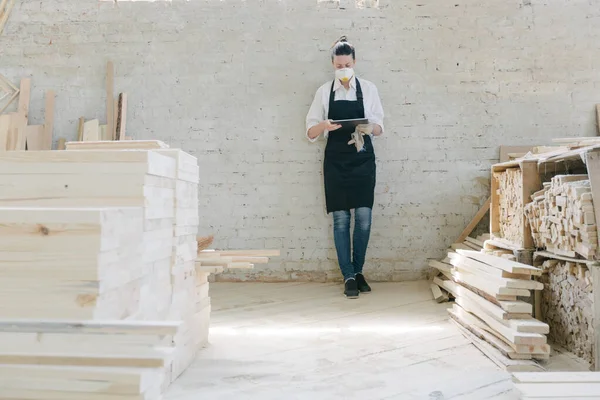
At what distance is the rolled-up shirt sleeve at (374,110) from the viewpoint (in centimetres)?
433

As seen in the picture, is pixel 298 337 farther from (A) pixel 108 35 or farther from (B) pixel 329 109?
(A) pixel 108 35

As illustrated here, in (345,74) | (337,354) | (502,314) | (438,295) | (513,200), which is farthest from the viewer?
(345,74)

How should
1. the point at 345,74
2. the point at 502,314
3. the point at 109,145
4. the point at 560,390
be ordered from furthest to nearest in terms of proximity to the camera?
1. the point at 345,74
2. the point at 502,314
3. the point at 109,145
4. the point at 560,390

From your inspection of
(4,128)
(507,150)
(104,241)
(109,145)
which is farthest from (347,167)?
(4,128)

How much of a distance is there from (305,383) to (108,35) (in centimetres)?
413

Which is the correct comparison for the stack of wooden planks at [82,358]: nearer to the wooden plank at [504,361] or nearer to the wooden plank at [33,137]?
the wooden plank at [504,361]

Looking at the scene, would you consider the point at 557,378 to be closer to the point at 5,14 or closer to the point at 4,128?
the point at 4,128

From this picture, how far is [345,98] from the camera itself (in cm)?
434

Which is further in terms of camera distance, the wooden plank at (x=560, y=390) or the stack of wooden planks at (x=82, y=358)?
the wooden plank at (x=560, y=390)

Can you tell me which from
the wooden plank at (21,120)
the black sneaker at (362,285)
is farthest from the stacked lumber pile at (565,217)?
the wooden plank at (21,120)

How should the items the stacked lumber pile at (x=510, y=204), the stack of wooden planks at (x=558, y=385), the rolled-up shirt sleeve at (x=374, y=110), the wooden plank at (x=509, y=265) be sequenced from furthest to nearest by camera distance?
the rolled-up shirt sleeve at (x=374, y=110) < the stacked lumber pile at (x=510, y=204) < the wooden plank at (x=509, y=265) < the stack of wooden planks at (x=558, y=385)

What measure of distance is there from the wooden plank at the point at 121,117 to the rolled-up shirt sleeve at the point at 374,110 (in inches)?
92.6

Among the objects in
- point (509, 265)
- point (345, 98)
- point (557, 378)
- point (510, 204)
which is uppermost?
point (345, 98)

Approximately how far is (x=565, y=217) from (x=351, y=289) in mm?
1901
